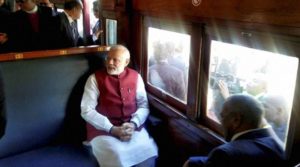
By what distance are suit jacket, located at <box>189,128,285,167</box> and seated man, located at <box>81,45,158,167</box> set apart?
75 cm

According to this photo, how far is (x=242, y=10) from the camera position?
4.68ft

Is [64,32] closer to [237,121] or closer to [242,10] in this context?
[242,10]

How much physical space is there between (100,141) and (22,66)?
677mm

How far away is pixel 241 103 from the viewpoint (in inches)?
48.6

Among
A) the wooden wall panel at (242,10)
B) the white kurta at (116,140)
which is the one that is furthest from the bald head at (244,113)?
the white kurta at (116,140)

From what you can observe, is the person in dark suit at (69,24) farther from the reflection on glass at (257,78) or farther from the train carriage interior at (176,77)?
the reflection on glass at (257,78)

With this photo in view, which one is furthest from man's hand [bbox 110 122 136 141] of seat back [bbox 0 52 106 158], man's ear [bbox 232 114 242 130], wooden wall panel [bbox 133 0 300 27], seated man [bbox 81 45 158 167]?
man's ear [bbox 232 114 242 130]

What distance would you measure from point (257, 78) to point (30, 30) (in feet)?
7.84

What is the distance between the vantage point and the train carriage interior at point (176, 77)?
134 centimetres

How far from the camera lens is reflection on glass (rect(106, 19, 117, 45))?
9.14 ft

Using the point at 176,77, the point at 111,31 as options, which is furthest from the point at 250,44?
the point at 111,31

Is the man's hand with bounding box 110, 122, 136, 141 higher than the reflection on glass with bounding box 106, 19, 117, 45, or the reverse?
the reflection on glass with bounding box 106, 19, 117, 45

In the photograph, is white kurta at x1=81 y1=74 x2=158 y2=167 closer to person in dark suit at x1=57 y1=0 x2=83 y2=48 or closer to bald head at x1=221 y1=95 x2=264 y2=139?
bald head at x1=221 y1=95 x2=264 y2=139

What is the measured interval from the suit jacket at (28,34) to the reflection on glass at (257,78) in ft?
6.25
